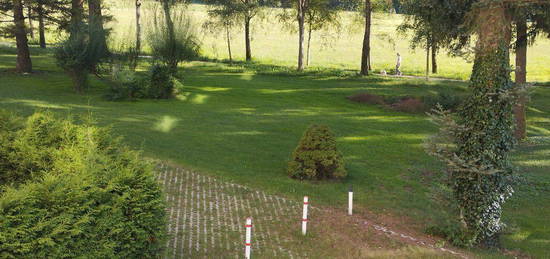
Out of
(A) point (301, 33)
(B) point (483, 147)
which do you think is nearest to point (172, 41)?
(A) point (301, 33)

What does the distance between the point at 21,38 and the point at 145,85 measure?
10.1 m

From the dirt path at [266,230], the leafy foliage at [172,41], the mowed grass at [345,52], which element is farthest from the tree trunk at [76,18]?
the dirt path at [266,230]

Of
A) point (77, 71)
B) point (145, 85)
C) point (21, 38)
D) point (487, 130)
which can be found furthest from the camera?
point (21, 38)

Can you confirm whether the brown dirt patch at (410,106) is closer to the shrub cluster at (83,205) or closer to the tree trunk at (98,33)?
the tree trunk at (98,33)

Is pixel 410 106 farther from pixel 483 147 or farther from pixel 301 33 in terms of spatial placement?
pixel 483 147

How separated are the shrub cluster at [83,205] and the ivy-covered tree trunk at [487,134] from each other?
747cm

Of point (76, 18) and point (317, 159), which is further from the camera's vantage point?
point (76, 18)

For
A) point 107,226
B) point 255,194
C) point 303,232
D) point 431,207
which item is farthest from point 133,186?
point 431,207

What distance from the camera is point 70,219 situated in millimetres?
7699

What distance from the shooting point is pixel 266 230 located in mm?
12812

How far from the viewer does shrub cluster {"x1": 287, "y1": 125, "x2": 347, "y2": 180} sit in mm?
18188

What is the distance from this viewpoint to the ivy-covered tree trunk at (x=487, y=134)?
12.6 m

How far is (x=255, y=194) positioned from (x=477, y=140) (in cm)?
624

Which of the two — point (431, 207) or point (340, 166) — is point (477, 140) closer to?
point (431, 207)
